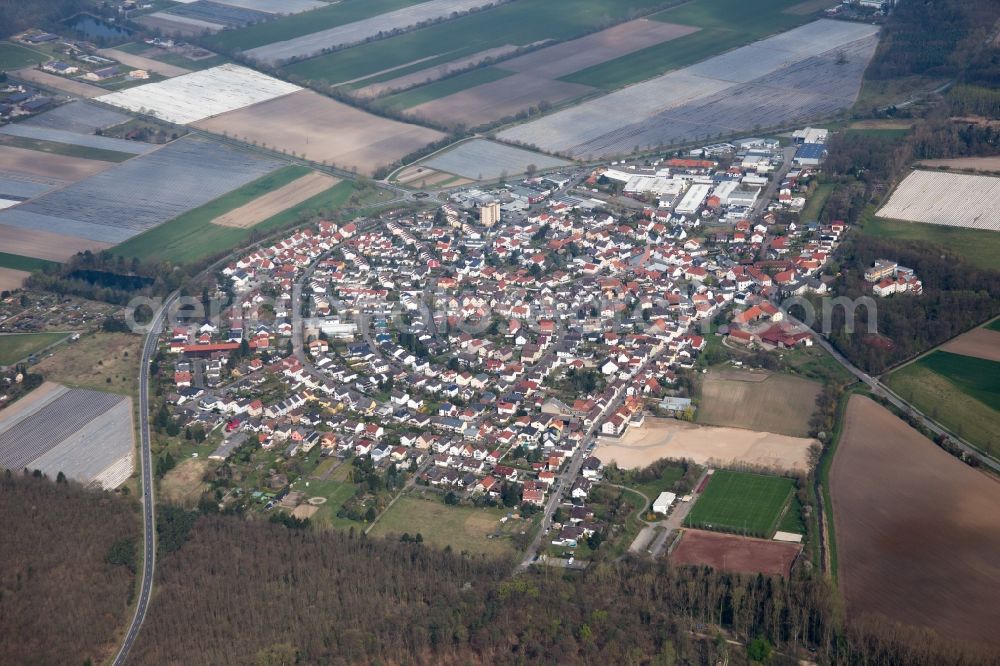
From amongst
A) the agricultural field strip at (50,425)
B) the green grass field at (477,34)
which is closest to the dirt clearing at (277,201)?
the green grass field at (477,34)

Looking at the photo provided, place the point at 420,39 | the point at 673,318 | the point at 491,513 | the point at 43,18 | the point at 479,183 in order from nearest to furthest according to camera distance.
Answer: the point at 491,513, the point at 673,318, the point at 479,183, the point at 420,39, the point at 43,18

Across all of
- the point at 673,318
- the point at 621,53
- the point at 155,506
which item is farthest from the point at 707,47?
the point at 155,506

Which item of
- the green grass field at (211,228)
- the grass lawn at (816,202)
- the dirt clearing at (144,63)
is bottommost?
the green grass field at (211,228)

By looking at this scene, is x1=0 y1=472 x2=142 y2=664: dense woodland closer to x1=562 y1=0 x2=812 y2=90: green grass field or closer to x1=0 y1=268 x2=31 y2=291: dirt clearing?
x1=0 y1=268 x2=31 y2=291: dirt clearing

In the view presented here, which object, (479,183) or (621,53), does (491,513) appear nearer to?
(479,183)

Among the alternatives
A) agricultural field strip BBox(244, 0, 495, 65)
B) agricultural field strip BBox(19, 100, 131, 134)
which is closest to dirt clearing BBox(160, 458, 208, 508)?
agricultural field strip BBox(19, 100, 131, 134)

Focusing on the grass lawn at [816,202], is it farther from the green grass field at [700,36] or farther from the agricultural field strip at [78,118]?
the agricultural field strip at [78,118]

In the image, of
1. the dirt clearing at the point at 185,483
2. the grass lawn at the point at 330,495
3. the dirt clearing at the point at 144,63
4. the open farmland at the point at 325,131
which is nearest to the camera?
the grass lawn at the point at 330,495

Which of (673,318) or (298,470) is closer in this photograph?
(298,470)
